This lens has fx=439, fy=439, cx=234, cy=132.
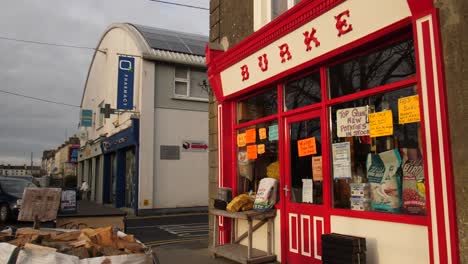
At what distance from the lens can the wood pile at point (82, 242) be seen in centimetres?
389

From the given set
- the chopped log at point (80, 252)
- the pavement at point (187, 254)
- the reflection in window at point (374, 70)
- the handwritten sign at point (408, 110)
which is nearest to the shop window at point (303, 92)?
the reflection in window at point (374, 70)

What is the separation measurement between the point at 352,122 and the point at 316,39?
1.24 m

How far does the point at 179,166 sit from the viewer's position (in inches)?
709

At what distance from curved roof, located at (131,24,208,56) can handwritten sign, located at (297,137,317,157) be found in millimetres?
12812

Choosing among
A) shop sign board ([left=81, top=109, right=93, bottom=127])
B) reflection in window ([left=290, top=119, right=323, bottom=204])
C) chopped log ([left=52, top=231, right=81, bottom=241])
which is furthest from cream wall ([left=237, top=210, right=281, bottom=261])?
shop sign board ([left=81, top=109, right=93, bottom=127])

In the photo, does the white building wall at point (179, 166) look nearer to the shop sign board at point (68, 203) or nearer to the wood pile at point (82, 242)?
the shop sign board at point (68, 203)

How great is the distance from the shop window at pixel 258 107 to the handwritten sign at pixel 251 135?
0.77 ft

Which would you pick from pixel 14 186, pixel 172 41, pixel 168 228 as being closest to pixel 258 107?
pixel 168 228

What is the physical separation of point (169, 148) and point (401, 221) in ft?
45.6

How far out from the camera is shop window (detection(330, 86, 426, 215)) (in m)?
4.75

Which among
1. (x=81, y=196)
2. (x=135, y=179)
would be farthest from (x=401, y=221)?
(x=81, y=196)

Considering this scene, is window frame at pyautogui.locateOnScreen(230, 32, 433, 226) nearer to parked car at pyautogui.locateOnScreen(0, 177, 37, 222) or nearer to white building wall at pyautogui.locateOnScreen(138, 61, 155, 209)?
white building wall at pyautogui.locateOnScreen(138, 61, 155, 209)

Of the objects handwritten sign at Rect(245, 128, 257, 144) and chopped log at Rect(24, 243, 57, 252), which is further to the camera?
handwritten sign at Rect(245, 128, 257, 144)

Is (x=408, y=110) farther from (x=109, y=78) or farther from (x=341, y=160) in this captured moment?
(x=109, y=78)
